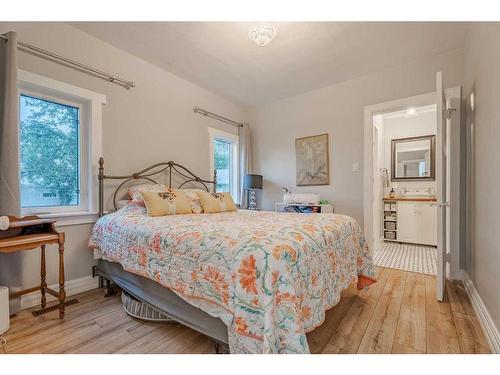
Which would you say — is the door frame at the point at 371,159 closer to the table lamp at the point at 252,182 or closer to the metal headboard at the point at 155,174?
the table lamp at the point at 252,182

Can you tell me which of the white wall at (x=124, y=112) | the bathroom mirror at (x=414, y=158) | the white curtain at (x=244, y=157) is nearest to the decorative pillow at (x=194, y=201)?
the white wall at (x=124, y=112)

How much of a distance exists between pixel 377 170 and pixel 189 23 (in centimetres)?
378

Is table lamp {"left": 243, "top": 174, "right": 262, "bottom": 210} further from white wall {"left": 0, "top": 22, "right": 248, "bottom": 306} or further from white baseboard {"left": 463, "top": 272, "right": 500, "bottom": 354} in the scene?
white baseboard {"left": 463, "top": 272, "right": 500, "bottom": 354}

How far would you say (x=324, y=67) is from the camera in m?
3.07

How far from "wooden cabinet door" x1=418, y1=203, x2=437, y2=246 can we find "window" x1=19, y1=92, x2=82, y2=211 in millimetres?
5011

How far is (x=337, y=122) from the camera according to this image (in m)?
3.56

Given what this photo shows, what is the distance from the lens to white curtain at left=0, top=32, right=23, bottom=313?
1.77 metres

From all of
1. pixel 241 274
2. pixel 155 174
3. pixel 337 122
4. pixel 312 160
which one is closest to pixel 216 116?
pixel 155 174

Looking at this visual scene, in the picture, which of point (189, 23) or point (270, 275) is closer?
point (270, 275)

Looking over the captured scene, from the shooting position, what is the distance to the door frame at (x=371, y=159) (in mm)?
2561

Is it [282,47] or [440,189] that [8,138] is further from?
[440,189]

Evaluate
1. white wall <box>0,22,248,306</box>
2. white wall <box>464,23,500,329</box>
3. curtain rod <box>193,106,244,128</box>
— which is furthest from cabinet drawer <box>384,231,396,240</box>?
white wall <box>0,22,248,306</box>
